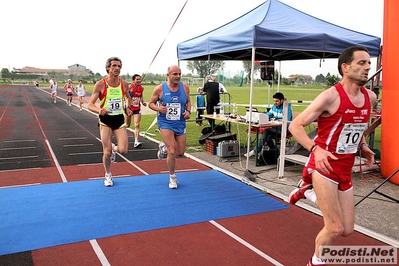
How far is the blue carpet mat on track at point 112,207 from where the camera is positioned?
154 inches

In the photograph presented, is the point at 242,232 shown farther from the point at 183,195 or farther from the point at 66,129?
the point at 66,129

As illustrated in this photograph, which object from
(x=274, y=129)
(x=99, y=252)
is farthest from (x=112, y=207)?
(x=274, y=129)

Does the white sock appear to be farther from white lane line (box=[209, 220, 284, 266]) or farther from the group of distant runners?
white lane line (box=[209, 220, 284, 266])

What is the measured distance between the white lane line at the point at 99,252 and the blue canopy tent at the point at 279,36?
3.81 m

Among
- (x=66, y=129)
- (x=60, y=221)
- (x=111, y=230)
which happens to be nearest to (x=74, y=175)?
(x=60, y=221)

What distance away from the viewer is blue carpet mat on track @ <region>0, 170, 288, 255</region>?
154 inches

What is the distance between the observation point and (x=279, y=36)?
5.99 m

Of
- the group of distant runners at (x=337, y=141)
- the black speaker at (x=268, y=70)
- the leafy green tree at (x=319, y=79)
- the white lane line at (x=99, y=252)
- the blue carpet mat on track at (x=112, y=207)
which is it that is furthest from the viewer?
the leafy green tree at (x=319, y=79)

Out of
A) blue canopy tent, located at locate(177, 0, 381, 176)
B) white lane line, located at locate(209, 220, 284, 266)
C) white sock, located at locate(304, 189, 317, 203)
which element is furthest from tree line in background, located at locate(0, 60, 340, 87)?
white sock, located at locate(304, 189, 317, 203)

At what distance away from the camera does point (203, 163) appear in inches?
299

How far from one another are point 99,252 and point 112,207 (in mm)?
1289

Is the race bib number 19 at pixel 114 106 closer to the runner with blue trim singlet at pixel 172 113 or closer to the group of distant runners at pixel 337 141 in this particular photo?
the runner with blue trim singlet at pixel 172 113

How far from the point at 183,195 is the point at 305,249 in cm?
226

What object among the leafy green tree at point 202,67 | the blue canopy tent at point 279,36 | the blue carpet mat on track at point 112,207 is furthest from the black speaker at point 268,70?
the leafy green tree at point 202,67
